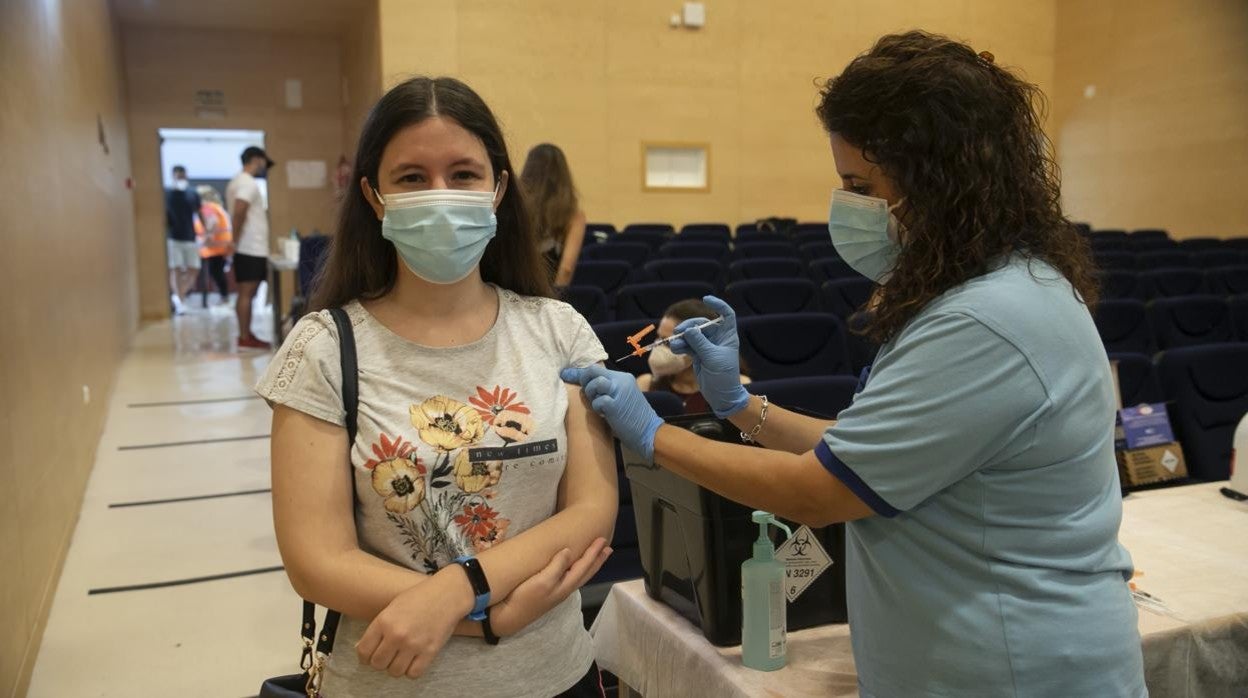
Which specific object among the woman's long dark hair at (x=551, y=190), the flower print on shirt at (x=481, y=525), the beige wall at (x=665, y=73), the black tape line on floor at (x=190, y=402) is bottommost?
the black tape line on floor at (x=190, y=402)

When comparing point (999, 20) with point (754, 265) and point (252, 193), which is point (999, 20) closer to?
point (754, 265)

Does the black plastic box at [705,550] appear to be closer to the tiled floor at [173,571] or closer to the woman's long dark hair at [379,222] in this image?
the woman's long dark hair at [379,222]

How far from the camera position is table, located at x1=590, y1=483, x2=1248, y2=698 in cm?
150

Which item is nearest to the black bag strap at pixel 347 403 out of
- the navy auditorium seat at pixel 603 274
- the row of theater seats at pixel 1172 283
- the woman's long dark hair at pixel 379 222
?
the woman's long dark hair at pixel 379 222

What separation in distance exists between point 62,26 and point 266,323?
5.90 metres

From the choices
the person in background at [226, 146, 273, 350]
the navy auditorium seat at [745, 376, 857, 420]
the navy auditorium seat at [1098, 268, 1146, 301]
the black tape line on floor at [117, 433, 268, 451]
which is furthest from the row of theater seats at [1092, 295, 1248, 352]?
the person in background at [226, 146, 273, 350]

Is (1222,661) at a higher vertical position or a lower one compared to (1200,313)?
lower

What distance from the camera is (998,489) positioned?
1108mm

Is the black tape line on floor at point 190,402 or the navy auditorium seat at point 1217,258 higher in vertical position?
the navy auditorium seat at point 1217,258

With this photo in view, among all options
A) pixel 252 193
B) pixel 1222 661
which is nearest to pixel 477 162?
pixel 1222 661

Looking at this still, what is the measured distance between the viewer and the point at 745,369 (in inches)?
131

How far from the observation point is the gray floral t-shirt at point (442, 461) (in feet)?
4.01

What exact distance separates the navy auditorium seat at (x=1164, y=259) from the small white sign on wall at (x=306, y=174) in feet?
32.6

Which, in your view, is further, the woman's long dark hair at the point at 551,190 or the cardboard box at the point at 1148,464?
the woman's long dark hair at the point at 551,190
